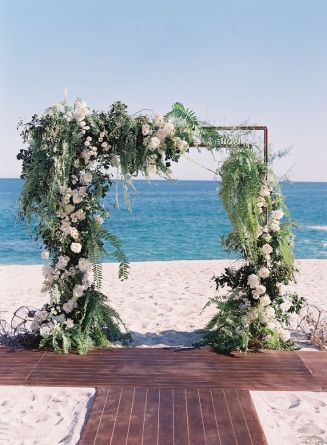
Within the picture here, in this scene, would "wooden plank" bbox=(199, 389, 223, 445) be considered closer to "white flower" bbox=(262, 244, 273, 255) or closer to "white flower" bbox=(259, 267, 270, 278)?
"white flower" bbox=(259, 267, 270, 278)

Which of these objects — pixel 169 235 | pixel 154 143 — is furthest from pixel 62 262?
pixel 169 235

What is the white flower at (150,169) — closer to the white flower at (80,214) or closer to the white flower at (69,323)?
the white flower at (80,214)

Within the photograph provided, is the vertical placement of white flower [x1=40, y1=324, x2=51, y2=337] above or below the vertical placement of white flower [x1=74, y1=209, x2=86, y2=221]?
below

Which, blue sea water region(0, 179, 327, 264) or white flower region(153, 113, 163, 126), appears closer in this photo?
white flower region(153, 113, 163, 126)

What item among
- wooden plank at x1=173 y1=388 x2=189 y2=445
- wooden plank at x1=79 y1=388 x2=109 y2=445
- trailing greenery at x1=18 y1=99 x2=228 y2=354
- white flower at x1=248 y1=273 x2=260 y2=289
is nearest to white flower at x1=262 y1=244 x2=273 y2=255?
white flower at x1=248 y1=273 x2=260 y2=289

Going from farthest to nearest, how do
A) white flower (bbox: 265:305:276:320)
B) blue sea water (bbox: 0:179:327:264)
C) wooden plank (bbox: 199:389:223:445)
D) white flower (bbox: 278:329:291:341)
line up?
blue sea water (bbox: 0:179:327:264) < white flower (bbox: 278:329:291:341) < white flower (bbox: 265:305:276:320) < wooden plank (bbox: 199:389:223:445)

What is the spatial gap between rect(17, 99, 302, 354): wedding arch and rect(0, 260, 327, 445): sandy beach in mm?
505

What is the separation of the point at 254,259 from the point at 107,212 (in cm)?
147

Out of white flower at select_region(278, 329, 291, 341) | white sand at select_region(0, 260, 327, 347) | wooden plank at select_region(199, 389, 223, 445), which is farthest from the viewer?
white sand at select_region(0, 260, 327, 347)

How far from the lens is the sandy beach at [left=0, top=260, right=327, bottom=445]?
12.8ft

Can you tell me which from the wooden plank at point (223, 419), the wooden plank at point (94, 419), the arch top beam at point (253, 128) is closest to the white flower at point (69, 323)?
the wooden plank at point (94, 419)

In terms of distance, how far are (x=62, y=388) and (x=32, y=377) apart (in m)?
0.37

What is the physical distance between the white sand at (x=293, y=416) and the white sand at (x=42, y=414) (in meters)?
1.25

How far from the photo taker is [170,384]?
14.9ft
